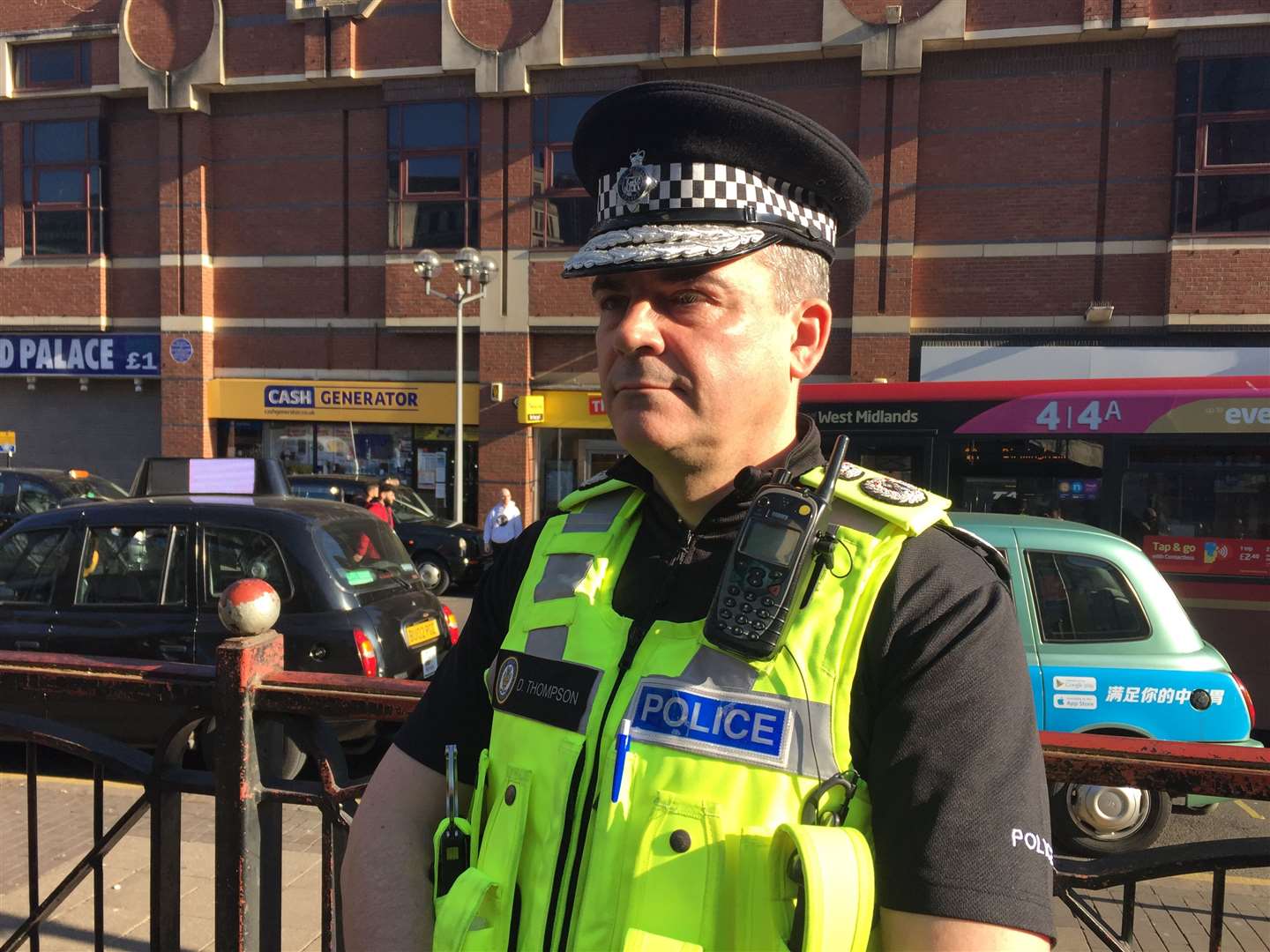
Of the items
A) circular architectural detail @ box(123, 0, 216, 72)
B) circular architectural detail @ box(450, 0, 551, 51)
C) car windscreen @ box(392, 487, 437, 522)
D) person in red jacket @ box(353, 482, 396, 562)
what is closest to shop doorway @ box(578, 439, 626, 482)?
car windscreen @ box(392, 487, 437, 522)

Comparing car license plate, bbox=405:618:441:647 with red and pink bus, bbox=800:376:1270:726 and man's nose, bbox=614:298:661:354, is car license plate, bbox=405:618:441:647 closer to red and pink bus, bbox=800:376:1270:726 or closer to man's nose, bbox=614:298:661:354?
red and pink bus, bbox=800:376:1270:726

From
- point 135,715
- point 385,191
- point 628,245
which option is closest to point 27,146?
point 385,191

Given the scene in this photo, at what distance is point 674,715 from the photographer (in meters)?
1.30

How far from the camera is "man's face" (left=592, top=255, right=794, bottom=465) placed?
1432 mm

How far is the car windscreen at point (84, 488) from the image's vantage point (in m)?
12.4

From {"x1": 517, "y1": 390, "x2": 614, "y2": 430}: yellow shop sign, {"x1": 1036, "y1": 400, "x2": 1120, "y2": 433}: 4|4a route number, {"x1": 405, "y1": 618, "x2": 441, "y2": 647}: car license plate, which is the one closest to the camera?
{"x1": 405, "y1": 618, "x2": 441, "y2": 647}: car license plate

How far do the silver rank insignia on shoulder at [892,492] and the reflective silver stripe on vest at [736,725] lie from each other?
32cm

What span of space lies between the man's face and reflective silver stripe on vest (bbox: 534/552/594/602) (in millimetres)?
220

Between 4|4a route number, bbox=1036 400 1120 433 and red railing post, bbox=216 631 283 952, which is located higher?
4|4a route number, bbox=1036 400 1120 433

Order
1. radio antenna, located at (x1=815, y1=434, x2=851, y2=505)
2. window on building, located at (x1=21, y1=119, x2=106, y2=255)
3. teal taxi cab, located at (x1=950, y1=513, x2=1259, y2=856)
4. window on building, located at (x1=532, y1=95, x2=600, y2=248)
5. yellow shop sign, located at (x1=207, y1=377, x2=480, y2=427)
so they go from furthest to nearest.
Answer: window on building, located at (x1=21, y1=119, x2=106, y2=255), yellow shop sign, located at (x1=207, y1=377, x2=480, y2=427), window on building, located at (x1=532, y1=95, x2=600, y2=248), teal taxi cab, located at (x1=950, y1=513, x2=1259, y2=856), radio antenna, located at (x1=815, y1=434, x2=851, y2=505)

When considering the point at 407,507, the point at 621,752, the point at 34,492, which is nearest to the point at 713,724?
the point at 621,752

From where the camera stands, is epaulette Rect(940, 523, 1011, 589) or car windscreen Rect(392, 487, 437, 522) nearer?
epaulette Rect(940, 523, 1011, 589)

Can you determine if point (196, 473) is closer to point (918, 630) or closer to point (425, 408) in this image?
point (425, 408)

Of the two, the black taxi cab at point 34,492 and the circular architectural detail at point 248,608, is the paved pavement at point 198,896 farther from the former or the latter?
the black taxi cab at point 34,492
